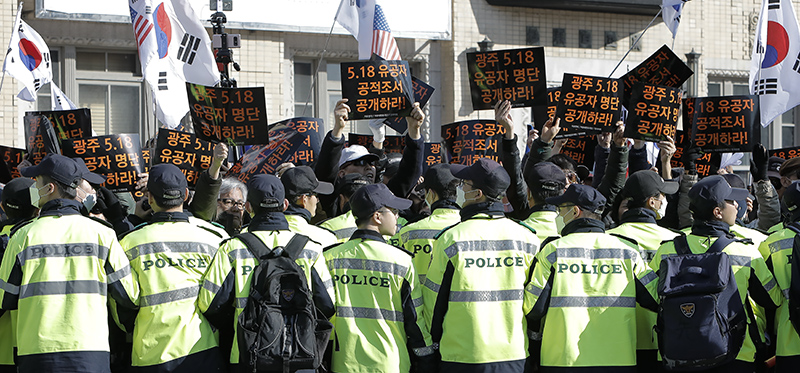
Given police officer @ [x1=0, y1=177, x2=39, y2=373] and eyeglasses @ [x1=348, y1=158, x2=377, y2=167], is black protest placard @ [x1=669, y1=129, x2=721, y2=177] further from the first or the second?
police officer @ [x1=0, y1=177, x2=39, y2=373]

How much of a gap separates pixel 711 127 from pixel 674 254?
3.52 m

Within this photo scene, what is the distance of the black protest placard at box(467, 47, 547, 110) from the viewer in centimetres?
758

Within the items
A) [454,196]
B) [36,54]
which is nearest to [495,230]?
[454,196]

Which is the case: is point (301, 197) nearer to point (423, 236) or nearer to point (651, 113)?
point (423, 236)

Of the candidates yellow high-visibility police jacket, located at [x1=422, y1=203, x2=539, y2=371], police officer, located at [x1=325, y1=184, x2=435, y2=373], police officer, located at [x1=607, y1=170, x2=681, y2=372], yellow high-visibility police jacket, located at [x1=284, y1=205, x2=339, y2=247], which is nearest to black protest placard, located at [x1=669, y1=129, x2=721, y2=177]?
police officer, located at [x1=607, y1=170, x2=681, y2=372]

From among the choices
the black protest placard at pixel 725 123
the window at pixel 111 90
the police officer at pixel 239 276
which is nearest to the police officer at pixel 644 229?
the police officer at pixel 239 276

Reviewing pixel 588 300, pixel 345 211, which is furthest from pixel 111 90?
pixel 588 300

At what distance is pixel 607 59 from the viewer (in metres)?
17.5

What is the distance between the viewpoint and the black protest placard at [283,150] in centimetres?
812

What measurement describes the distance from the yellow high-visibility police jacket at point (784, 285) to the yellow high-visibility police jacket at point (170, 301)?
10.7 feet

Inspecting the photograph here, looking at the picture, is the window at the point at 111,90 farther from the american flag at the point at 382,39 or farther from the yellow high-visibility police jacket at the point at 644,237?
the yellow high-visibility police jacket at the point at 644,237

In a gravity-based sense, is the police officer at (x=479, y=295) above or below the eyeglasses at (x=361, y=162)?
below

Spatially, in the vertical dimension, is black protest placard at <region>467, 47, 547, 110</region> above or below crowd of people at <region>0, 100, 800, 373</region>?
above

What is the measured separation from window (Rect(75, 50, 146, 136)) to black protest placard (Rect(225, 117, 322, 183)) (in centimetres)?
722
